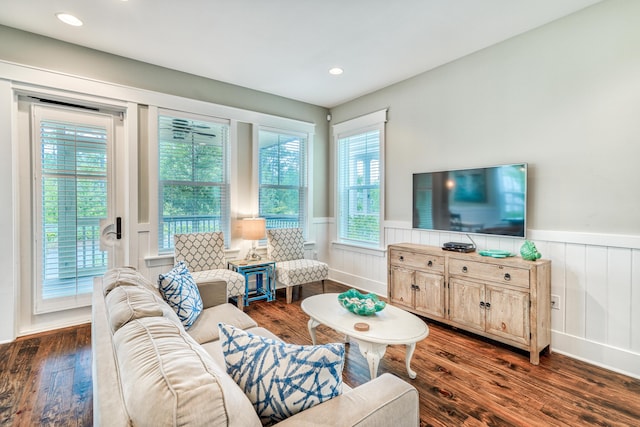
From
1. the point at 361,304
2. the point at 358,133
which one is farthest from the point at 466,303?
the point at 358,133

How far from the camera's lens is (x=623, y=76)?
234 centimetres

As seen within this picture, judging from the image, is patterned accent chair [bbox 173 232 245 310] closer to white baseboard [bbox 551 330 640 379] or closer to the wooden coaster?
the wooden coaster

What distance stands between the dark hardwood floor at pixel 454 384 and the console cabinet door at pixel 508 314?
0.18 metres

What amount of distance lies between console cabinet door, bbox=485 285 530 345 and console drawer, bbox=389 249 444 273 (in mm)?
498

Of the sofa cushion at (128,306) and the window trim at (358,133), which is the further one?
the window trim at (358,133)

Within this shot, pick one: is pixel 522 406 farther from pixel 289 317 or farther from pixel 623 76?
pixel 623 76

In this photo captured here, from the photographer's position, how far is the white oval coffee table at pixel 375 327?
75.2 inches

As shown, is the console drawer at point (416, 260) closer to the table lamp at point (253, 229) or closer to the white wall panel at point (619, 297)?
the white wall panel at point (619, 297)

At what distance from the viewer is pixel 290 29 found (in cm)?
276

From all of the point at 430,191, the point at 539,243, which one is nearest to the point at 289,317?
Answer: the point at 430,191

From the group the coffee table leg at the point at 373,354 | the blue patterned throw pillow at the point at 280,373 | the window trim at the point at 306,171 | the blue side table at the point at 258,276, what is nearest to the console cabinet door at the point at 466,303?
the coffee table leg at the point at 373,354

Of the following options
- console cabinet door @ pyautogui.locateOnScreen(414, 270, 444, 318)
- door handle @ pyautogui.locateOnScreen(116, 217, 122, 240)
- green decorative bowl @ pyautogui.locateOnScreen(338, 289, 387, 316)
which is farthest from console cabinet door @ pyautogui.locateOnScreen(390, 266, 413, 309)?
door handle @ pyautogui.locateOnScreen(116, 217, 122, 240)

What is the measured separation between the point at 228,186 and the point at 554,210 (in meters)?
3.54

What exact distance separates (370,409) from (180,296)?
4.87 ft
